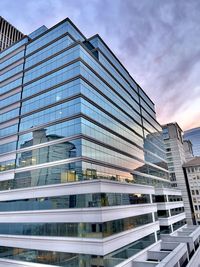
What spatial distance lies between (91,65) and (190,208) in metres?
71.2

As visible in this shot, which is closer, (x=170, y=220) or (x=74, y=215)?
(x=74, y=215)

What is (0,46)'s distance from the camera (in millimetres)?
104750

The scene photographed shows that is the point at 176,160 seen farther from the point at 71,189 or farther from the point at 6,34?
the point at 6,34

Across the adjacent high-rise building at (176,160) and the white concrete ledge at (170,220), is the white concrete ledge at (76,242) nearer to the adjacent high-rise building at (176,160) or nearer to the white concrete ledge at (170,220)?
the white concrete ledge at (170,220)

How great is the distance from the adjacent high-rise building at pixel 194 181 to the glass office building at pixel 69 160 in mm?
36473

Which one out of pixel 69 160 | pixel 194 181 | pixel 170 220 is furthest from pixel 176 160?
pixel 69 160

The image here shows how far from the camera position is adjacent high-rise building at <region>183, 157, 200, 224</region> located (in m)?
81.7

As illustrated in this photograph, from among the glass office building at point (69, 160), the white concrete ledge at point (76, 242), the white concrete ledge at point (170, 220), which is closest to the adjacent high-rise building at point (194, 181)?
the white concrete ledge at point (170, 220)

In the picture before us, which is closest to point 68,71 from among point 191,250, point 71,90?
point 71,90

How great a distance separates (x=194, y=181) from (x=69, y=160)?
72212 millimetres

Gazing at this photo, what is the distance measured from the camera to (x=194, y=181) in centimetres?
8488

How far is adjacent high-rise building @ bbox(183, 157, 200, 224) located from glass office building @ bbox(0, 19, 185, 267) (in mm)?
36473

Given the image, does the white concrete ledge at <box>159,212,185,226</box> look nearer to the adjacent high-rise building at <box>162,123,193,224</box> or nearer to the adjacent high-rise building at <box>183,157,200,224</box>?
the adjacent high-rise building at <box>162,123,193,224</box>

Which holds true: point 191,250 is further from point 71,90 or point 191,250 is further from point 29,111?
point 29,111
